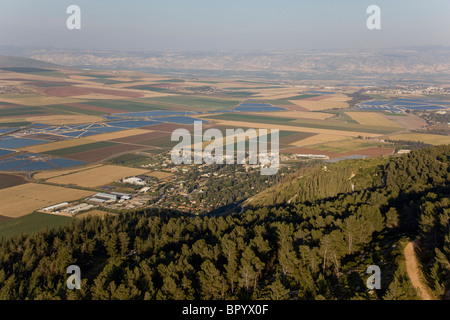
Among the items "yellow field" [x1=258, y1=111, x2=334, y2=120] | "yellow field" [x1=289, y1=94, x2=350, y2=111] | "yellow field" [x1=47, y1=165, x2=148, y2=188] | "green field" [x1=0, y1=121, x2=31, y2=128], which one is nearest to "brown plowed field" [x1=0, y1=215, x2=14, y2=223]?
"yellow field" [x1=47, y1=165, x2=148, y2=188]

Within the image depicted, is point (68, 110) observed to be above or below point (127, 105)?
below

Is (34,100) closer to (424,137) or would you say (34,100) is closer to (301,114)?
(301,114)

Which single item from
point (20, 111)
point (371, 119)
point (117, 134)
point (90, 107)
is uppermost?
point (90, 107)

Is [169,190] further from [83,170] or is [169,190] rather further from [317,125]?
[317,125]

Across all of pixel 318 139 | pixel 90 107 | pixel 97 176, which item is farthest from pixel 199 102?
pixel 97 176

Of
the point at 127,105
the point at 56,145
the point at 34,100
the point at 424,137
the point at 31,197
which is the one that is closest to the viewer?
the point at 31,197

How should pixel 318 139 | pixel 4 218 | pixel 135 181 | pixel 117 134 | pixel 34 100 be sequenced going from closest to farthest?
pixel 4 218, pixel 135 181, pixel 318 139, pixel 117 134, pixel 34 100

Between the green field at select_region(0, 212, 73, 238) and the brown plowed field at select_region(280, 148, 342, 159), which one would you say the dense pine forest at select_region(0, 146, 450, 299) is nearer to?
the green field at select_region(0, 212, 73, 238)

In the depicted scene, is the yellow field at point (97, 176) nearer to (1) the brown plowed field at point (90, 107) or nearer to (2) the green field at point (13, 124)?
(2) the green field at point (13, 124)
